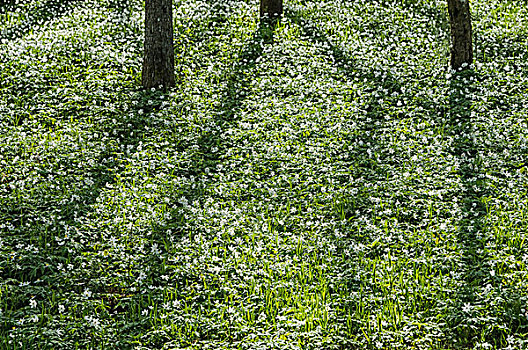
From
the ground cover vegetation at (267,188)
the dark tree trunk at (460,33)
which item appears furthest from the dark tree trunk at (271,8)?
the dark tree trunk at (460,33)

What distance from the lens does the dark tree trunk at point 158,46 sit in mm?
9188

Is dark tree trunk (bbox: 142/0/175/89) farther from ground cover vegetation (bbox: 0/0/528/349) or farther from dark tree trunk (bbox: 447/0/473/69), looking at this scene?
dark tree trunk (bbox: 447/0/473/69)

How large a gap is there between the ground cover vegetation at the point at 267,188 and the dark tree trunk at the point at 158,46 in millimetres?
A: 322

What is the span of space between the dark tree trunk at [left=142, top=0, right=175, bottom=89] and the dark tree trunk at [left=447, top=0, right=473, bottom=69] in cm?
469

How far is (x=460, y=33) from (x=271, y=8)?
407 cm

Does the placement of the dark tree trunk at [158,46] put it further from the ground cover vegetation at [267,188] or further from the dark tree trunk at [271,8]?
the dark tree trunk at [271,8]

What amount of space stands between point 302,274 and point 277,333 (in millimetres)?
841

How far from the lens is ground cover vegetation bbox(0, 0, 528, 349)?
5.05 metres

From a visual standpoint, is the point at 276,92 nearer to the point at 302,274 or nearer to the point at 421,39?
the point at 421,39

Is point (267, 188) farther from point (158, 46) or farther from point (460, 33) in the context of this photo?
point (460, 33)

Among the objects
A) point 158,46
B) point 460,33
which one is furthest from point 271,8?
point 460,33

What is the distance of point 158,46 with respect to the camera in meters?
9.28

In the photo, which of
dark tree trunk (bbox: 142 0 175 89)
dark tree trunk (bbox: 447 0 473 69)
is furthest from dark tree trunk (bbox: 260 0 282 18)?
dark tree trunk (bbox: 447 0 473 69)

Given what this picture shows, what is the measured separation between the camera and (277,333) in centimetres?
488
